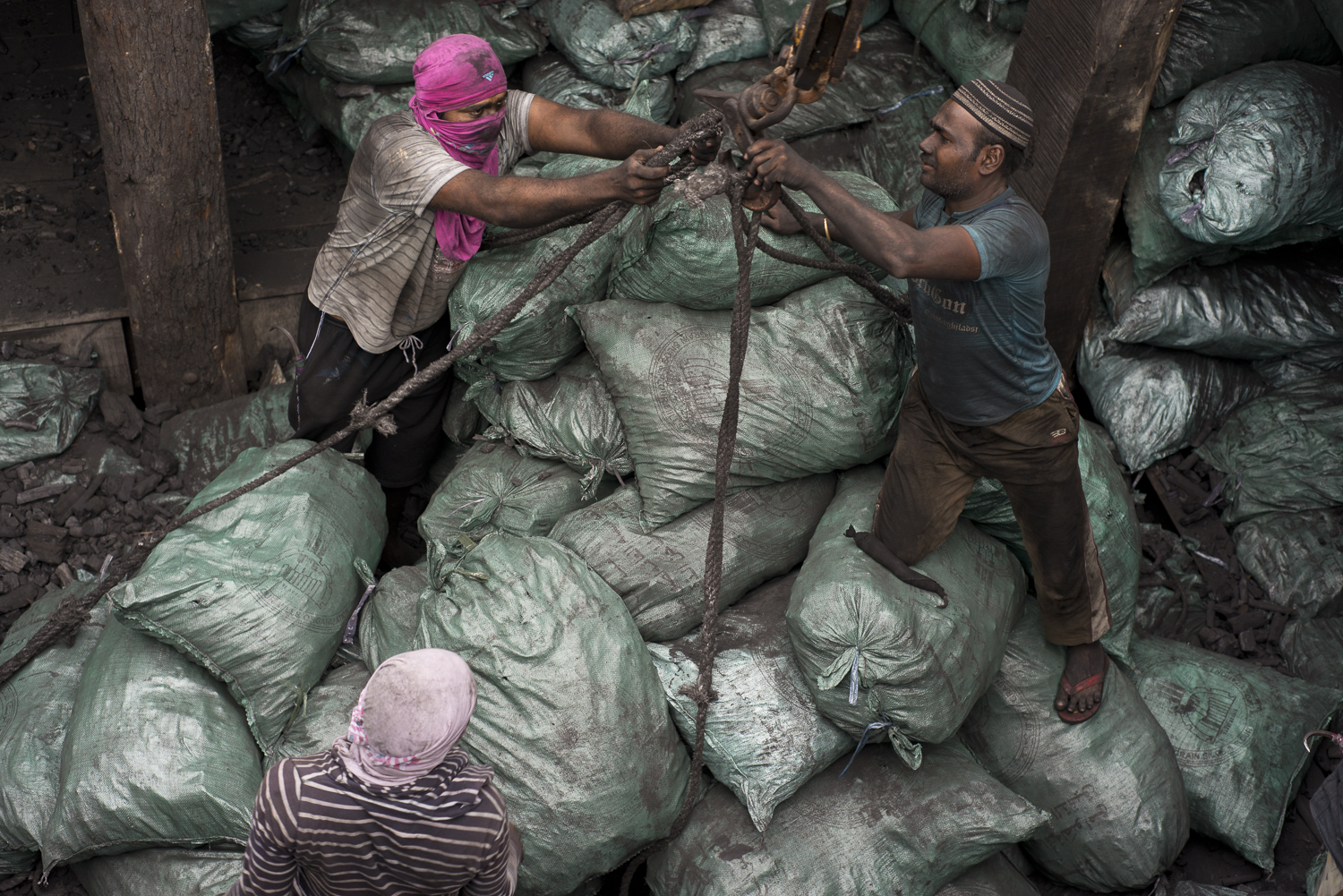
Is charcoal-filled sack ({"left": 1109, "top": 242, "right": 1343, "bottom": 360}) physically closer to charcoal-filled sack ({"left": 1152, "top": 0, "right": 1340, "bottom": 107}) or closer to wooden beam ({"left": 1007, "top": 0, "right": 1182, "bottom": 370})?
wooden beam ({"left": 1007, "top": 0, "right": 1182, "bottom": 370})

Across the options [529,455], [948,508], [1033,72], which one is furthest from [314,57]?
[948,508]

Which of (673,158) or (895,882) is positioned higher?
(673,158)

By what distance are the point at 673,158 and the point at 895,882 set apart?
169cm

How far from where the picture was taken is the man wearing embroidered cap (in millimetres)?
1942

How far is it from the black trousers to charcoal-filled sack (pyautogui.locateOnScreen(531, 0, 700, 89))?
49.7 inches

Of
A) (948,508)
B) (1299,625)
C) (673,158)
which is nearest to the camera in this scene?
(673,158)

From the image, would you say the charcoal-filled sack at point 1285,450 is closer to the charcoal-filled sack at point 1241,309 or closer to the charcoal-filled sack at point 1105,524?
the charcoal-filled sack at point 1241,309

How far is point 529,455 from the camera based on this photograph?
2.96 metres

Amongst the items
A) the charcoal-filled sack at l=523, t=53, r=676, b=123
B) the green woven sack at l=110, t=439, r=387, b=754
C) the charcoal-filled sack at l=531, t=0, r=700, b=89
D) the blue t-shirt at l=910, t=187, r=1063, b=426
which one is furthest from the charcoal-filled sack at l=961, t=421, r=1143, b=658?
the charcoal-filled sack at l=531, t=0, r=700, b=89

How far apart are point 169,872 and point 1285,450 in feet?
11.3

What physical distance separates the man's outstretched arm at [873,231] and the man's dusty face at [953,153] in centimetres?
18

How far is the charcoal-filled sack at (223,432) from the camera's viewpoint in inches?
137

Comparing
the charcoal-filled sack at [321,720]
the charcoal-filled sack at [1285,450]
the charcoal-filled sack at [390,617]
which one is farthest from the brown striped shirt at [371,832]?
the charcoal-filled sack at [1285,450]

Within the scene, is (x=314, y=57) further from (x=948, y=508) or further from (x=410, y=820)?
(x=410, y=820)
